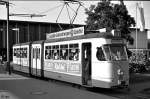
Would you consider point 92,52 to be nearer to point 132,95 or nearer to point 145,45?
point 132,95

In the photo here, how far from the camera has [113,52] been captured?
12906 millimetres

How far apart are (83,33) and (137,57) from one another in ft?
43.4

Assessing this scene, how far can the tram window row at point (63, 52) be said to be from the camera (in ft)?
47.9

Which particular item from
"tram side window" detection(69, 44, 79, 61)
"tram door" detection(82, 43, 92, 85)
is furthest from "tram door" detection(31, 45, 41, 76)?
"tram door" detection(82, 43, 92, 85)

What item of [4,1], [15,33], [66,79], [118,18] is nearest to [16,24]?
[15,33]

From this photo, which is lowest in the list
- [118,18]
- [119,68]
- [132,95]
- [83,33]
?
[132,95]

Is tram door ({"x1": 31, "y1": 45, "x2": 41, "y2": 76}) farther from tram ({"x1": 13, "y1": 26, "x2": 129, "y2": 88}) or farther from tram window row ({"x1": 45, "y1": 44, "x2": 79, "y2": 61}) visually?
tram ({"x1": 13, "y1": 26, "x2": 129, "y2": 88})

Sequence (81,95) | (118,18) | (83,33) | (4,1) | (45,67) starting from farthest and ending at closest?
(4,1), (118,18), (45,67), (83,33), (81,95)

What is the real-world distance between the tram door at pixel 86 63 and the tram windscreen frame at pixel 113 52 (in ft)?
3.06

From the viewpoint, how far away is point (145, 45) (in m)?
80.4

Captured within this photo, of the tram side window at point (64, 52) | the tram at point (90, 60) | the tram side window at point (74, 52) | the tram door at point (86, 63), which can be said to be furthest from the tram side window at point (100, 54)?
the tram side window at point (64, 52)

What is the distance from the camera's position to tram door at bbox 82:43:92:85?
13766 mm

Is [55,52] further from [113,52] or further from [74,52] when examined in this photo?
[113,52]

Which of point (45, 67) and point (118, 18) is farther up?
point (118, 18)
